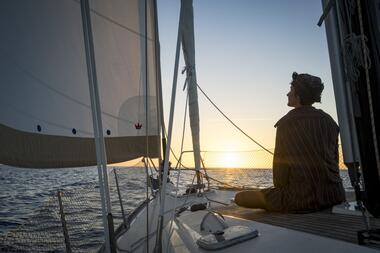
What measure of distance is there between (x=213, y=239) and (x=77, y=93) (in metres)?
2.25

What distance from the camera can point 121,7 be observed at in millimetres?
4750

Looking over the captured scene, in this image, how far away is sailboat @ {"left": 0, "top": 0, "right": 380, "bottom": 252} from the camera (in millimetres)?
1871

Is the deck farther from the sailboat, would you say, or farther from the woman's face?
the woman's face

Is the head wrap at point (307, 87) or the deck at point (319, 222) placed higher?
the head wrap at point (307, 87)

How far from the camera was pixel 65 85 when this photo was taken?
3.38 meters

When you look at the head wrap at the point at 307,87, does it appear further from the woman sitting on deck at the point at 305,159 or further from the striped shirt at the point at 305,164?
the striped shirt at the point at 305,164

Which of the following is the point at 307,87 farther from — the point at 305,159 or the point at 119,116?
the point at 119,116

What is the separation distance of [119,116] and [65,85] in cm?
109

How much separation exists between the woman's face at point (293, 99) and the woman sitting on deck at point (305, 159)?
0.02 m

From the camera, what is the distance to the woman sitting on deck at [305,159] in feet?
9.78

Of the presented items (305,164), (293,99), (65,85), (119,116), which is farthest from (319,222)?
(119,116)

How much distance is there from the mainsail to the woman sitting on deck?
124cm

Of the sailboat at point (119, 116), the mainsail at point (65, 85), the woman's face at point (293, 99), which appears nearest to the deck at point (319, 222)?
the sailboat at point (119, 116)

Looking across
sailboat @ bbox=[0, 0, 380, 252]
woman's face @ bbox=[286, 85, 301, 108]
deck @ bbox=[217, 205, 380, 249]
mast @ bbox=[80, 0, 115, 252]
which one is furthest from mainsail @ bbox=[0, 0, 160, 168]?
woman's face @ bbox=[286, 85, 301, 108]
